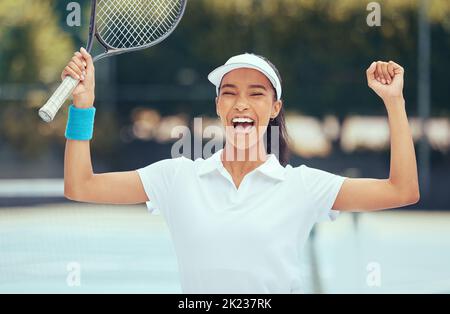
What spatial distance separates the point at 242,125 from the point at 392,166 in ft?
1.14

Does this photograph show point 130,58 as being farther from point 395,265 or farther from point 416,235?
point 395,265

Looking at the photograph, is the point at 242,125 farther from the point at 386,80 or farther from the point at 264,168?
the point at 386,80

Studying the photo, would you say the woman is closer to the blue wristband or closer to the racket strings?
the blue wristband

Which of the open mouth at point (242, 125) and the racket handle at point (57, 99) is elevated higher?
the racket handle at point (57, 99)

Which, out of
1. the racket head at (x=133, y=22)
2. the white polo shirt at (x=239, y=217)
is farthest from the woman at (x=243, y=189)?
the racket head at (x=133, y=22)

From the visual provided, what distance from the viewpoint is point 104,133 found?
19.8 metres

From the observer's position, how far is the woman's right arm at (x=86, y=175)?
262 cm

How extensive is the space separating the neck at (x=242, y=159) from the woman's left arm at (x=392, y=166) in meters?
0.21

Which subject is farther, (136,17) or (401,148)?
(136,17)

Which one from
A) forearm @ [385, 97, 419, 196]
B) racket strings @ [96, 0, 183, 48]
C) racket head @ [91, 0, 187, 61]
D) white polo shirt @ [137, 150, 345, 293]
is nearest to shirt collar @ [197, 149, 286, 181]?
white polo shirt @ [137, 150, 345, 293]

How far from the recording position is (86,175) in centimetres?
263

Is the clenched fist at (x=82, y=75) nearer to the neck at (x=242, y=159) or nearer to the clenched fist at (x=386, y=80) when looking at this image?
the neck at (x=242, y=159)

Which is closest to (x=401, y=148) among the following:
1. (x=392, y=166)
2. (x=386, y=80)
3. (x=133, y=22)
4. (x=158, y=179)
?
(x=392, y=166)
